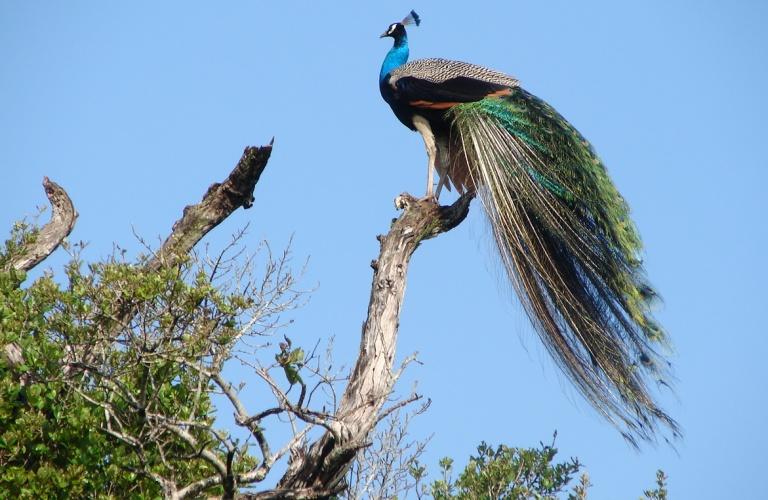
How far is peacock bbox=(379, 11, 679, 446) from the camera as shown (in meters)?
6.82

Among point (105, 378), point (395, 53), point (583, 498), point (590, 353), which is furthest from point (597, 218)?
point (105, 378)

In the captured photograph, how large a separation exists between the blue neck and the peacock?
0.87 m

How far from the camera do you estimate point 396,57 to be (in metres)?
9.04

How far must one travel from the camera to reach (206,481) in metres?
4.62

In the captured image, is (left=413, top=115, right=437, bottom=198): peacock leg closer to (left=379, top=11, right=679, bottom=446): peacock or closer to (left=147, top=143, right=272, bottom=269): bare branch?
(left=379, top=11, right=679, bottom=446): peacock

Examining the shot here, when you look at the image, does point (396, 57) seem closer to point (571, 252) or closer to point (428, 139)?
point (428, 139)

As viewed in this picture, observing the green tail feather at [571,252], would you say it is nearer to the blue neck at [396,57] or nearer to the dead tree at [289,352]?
the dead tree at [289,352]

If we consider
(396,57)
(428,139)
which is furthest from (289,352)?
(396,57)

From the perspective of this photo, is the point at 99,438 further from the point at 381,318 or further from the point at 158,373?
the point at 381,318

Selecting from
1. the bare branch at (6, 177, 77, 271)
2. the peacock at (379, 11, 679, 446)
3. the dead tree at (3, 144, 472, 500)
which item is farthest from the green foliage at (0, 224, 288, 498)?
the peacock at (379, 11, 679, 446)

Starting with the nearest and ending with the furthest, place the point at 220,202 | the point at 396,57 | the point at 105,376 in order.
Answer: the point at 105,376 < the point at 220,202 < the point at 396,57

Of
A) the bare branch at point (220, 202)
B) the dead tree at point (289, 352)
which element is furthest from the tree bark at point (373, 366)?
the bare branch at point (220, 202)

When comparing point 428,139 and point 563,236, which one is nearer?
point 563,236

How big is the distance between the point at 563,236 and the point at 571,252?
124 millimetres
